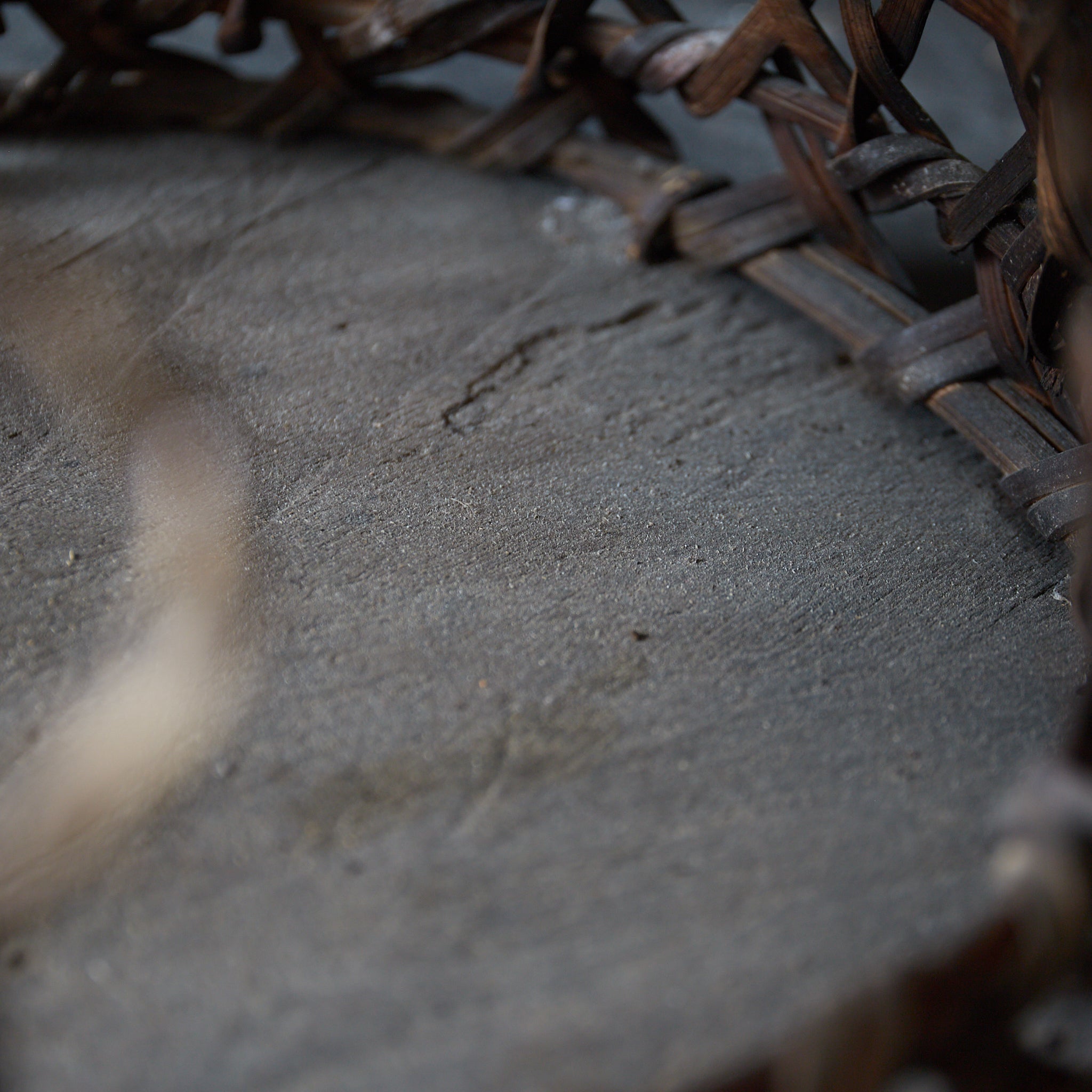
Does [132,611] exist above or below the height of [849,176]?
above

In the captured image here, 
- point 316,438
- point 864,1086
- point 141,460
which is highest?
point 141,460

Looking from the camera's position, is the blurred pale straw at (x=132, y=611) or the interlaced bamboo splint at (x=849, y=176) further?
the blurred pale straw at (x=132, y=611)

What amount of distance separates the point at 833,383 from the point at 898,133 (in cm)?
40

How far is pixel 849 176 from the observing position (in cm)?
157

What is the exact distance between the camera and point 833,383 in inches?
65.0

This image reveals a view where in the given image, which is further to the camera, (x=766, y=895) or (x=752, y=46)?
(x=752, y=46)

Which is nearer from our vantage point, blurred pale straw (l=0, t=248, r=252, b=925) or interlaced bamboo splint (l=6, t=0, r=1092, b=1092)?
interlaced bamboo splint (l=6, t=0, r=1092, b=1092)

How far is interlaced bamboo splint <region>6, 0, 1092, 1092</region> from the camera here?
0.67 metres

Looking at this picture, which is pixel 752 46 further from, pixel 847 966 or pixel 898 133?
pixel 847 966

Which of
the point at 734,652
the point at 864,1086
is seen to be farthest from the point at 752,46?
the point at 864,1086

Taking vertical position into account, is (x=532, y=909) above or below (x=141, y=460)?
below

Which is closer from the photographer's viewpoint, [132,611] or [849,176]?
[132,611]

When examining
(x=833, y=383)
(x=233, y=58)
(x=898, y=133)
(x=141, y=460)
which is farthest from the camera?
(x=233, y=58)

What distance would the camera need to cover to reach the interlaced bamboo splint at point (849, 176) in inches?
26.5
